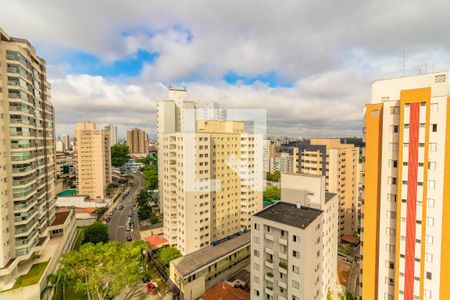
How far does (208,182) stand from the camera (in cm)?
3098

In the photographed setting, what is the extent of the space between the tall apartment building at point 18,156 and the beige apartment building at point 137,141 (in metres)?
119

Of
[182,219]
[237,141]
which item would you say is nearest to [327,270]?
[182,219]

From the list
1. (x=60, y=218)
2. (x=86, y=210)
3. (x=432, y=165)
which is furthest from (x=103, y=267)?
(x=86, y=210)

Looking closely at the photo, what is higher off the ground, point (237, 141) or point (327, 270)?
point (237, 141)

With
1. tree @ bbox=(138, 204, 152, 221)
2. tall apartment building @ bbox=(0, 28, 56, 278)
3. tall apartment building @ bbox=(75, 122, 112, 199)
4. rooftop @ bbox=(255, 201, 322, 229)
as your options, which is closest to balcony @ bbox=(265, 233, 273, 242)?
rooftop @ bbox=(255, 201, 322, 229)

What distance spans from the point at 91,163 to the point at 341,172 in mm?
59236

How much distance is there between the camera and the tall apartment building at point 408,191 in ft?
46.7

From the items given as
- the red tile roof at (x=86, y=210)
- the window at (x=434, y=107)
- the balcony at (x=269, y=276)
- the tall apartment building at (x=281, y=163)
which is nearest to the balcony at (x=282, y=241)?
the balcony at (x=269, y=276)

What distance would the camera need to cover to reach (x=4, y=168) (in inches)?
808

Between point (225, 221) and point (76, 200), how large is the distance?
3935 cm

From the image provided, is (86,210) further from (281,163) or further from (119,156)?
(281,163)

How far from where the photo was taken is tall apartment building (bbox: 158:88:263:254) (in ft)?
96.2

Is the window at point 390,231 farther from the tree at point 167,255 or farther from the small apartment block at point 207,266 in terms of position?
the tree at point 167,255

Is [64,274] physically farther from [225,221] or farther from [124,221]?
[124,221]
